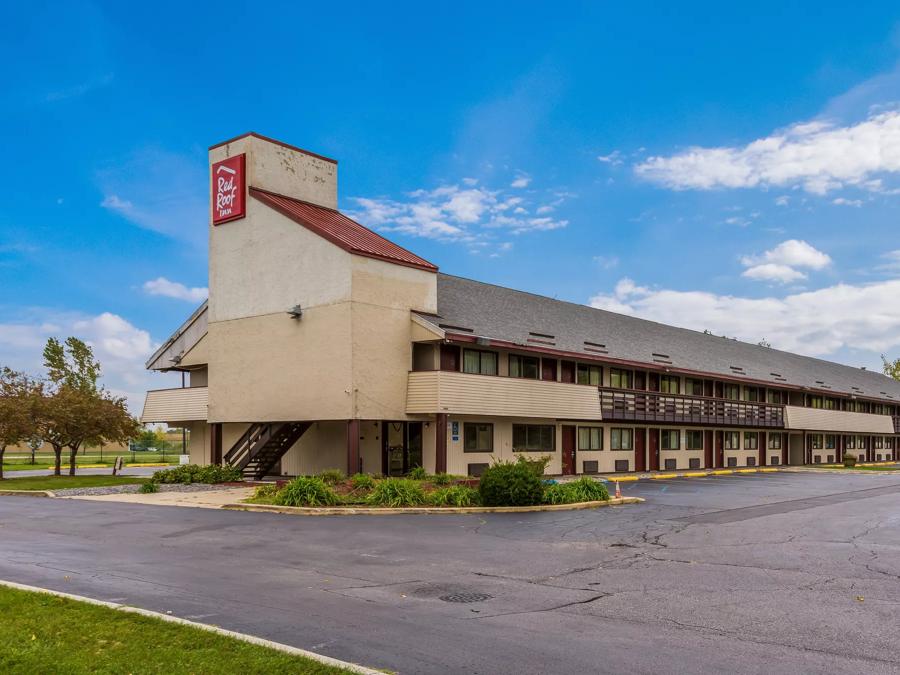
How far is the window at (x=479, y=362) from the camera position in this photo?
1268 inches

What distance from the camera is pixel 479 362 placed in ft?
107

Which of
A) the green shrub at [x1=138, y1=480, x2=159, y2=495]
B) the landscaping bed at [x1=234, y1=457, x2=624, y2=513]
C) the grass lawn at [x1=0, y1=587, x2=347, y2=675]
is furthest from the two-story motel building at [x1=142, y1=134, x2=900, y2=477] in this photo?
the grass lawn at [x1=0, y1=587, x2=347, y2=675]

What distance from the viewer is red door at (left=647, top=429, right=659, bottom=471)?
141 ft

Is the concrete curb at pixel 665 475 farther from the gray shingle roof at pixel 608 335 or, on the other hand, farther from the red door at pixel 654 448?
the gray shingle roof at pixel 608 335

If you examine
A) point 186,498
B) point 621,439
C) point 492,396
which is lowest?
point 186,498

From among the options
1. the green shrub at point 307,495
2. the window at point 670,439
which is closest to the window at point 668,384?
the window at point 670,439

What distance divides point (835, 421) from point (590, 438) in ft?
95.7

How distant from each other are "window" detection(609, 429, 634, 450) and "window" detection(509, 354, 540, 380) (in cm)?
720

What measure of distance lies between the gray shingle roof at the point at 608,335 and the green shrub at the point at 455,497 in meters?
10.3

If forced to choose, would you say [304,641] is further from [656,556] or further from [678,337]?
[678,337]

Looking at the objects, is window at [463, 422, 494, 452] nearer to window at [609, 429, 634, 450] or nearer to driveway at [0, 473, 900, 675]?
window at [609, 429, 634, 450]

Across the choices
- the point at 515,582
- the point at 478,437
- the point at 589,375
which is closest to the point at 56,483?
the point at 478,437

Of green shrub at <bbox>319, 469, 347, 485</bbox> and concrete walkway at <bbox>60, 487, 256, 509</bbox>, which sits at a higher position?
green shrub at <bbox>319, 469, 347, 485</bbox>

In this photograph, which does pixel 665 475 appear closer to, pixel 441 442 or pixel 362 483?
pixel 441 442
